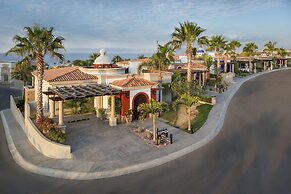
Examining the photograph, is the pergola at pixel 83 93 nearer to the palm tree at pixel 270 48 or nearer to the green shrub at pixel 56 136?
the green shrub at pixel 56 136

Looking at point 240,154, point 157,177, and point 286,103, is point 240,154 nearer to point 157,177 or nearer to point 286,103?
point 157,177

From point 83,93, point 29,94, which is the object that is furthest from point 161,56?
point 29,94

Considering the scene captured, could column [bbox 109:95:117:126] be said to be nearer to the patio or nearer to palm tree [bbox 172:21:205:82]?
the patio

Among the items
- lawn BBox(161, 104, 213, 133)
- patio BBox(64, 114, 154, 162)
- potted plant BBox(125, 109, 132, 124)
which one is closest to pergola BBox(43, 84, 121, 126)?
potted plant BBox(125, 109, 132, 124)

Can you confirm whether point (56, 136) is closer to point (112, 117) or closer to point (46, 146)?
point (46, 146)

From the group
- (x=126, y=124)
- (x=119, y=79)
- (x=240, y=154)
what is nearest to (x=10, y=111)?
(x=119, y=79)

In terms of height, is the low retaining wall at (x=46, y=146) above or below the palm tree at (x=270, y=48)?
below

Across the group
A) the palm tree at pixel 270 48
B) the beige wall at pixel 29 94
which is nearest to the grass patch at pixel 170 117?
the beige wall at pixel 29 94
